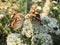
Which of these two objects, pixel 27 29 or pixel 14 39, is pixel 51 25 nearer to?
pixel 27 29

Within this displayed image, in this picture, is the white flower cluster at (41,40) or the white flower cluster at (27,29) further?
the white flower cluster at (27,29)

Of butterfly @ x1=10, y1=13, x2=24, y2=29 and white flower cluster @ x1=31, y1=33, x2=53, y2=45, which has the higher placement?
butterfly @ x1=10, y1=13, x2=24, y2=29

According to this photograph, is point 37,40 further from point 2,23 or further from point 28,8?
point 28,8

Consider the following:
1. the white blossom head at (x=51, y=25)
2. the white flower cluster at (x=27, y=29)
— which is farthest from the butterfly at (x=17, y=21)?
the white blossom head at (x=51, y=25)

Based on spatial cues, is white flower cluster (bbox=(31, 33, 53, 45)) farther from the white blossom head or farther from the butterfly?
the butterfly

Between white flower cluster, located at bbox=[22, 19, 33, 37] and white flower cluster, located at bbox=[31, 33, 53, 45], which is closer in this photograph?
white flower cluster, located at bbox=[31, 33, 53, 45]

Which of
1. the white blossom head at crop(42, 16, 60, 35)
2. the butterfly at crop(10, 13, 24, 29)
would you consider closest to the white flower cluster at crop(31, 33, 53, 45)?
the white blossom head at crop(42, 16, 60, 35)

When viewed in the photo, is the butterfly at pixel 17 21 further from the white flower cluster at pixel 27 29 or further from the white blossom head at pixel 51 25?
the white blossom head at pixel 51 25

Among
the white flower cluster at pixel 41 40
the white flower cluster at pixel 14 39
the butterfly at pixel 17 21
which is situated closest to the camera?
the white flower cluster at pixel 41 40

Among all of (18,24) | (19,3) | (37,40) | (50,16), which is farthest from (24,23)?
(19,3)

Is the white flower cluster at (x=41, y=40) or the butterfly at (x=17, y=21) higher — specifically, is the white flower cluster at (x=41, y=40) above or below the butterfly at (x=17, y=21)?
below

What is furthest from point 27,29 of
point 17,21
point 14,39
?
point 17,21
